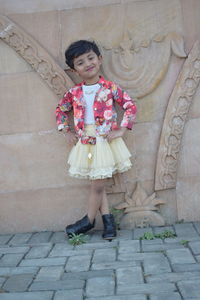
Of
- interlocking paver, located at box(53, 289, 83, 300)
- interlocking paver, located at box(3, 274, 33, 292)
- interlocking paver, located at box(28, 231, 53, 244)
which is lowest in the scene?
interlocking paver, located at box(28, 231, 53, 244)

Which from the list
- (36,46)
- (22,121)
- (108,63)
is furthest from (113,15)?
(22,121)

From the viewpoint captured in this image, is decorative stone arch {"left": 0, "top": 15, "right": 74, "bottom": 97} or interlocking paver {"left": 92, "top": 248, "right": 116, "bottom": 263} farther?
decorative stone arch {"left": 0, "top": 15, "right": 74, "bottom": 97}

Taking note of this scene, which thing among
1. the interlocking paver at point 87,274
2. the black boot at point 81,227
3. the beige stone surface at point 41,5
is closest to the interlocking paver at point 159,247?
the interlocking paver at point 87,274

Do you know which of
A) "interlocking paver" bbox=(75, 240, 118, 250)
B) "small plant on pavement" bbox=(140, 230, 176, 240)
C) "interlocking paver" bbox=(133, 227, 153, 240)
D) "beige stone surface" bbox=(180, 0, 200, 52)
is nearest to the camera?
"interlocking paver" bbox=(75, 240, 118, 250)

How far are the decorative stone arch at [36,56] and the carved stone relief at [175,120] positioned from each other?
0.99 meters

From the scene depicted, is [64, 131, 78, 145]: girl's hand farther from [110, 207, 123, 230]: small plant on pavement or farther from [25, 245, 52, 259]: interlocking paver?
[25, 245, 52, 259]: interlocking paver

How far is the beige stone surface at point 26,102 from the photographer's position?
4.20 metres

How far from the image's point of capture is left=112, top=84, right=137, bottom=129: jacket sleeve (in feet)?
12.6

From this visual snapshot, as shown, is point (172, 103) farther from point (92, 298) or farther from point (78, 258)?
point (92, 298)

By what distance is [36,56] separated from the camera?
415 cm

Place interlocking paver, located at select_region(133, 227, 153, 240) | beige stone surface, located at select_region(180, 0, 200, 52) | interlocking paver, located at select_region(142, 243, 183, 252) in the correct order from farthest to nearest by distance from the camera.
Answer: beige stone surface, located at select_region(180, 0, 200, 52), interlocking paver, located at select_region(133, 227, 153, 240), interlocking paver, located at select_region(142, 243, 183, 252)

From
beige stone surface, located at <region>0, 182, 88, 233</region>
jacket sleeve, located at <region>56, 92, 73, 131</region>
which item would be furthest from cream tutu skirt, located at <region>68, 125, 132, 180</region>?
beige stone surface, located at <region>0, 182, 88, 233</region>

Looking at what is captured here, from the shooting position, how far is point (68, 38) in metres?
4.16

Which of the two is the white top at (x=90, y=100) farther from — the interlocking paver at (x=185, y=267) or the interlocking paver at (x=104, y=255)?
the interlocking paver at (x=185, y=267)
